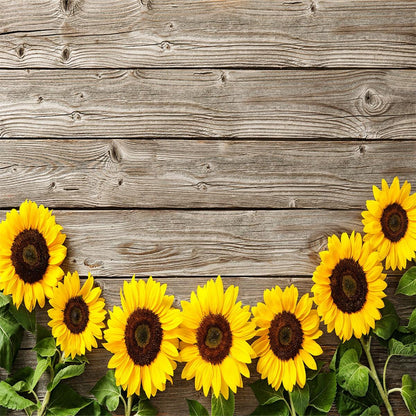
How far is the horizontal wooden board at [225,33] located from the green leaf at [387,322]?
54 cm

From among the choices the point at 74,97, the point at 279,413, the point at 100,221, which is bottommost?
the point at 279,413

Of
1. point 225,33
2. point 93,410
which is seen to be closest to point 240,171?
point 225,33

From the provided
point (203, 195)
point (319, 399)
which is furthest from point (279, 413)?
point (203, 195)

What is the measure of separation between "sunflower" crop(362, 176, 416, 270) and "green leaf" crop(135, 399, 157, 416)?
596 millimetres

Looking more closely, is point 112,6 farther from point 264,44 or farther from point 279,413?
point 279,413

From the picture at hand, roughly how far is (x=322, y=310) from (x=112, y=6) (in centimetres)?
80

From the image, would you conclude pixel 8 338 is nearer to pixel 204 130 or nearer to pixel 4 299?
pixel 4 299

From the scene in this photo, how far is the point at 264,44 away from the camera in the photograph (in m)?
1.02

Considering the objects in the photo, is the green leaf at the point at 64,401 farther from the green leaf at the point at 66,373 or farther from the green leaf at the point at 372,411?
the green leaf at the point at 372,411

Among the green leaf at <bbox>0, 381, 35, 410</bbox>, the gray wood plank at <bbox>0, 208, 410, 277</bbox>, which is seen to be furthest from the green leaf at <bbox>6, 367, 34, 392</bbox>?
the gray wood plank at <bbox>0, 208, 410, 277</bbox>

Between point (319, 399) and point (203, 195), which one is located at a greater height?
point (203, 195)

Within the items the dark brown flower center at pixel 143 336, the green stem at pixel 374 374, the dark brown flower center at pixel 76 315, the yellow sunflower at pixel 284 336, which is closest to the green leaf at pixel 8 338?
the dark brown flower center at pixel 76 315

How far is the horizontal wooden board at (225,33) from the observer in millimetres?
1020

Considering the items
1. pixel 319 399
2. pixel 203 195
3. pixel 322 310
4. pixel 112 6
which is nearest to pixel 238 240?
pixel 203 195
